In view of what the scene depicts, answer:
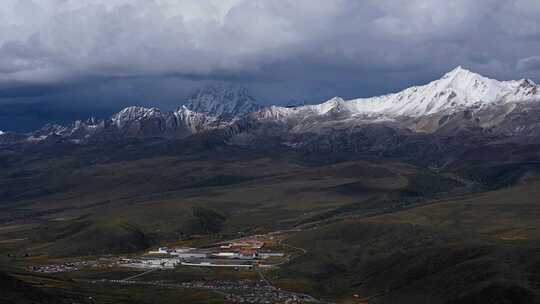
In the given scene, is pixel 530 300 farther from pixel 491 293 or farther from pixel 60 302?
pixel 60 302

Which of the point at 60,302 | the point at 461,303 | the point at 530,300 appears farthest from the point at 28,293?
the point at 530,300

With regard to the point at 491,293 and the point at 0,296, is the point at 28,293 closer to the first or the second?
the point at 0,296

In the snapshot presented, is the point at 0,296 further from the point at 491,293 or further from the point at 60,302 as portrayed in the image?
the point at 491,293

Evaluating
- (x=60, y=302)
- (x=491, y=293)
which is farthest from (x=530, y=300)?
(x=60, y=302)

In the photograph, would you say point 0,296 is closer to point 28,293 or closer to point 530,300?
point 28,293

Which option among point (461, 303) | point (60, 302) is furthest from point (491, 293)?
point (60, 302)

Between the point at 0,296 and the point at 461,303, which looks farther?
the point at 461,303

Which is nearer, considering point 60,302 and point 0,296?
point 0,296
